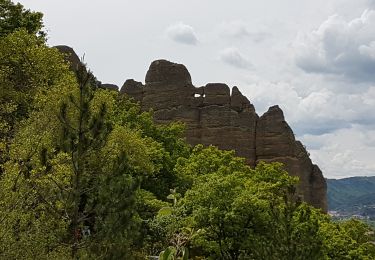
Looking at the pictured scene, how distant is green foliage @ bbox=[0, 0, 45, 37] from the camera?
1404 inches

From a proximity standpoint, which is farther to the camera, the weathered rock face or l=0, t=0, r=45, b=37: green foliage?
the weathered rock face

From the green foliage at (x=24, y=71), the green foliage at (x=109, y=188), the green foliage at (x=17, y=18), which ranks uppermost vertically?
the green foliage at (x=17, y=18)

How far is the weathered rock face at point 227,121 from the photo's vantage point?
6094cm

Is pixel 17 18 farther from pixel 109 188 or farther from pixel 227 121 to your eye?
pixel 227 121

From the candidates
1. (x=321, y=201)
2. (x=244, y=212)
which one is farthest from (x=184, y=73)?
(x=244, y=212)

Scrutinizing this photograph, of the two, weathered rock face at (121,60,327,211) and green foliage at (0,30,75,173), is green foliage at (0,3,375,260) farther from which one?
weathered rock face at (121,60,327,211)

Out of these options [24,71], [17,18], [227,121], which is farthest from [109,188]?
[227,121]

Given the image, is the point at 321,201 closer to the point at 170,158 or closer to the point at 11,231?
the point at 170,158

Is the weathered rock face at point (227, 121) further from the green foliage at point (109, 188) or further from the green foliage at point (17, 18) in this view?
the green foliage at point (17, 18)

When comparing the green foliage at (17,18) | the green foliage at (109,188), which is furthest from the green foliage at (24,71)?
the green foliage at (17,18)

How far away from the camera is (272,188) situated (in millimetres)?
33625

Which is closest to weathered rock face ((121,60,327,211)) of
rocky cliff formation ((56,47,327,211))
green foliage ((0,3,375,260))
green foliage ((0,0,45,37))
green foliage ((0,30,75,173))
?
rocky cliff formation ((56,47,327,211))

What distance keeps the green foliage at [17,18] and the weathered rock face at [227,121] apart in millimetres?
25785

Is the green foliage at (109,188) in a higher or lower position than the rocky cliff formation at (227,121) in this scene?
lower
